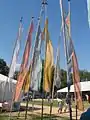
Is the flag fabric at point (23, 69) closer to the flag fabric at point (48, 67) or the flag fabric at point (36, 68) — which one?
the flag fabric at point (36, 68)

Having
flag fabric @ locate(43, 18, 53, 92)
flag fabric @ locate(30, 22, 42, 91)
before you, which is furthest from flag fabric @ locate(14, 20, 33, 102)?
flag fabric @ locate(43, 18, 53, 92)

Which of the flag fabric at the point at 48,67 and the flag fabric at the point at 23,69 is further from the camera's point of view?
the flag fabric at the point at 23,69

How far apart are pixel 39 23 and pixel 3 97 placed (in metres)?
13.1

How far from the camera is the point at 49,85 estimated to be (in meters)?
14.6

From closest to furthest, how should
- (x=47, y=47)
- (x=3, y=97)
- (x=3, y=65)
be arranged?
(x=47, y=47) < (x=3, y=97) < (x=3, y=65)

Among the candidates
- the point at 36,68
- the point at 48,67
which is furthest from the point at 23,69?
the point at 48,67

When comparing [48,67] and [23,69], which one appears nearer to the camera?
[48,67]

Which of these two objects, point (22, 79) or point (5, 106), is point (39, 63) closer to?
point (22, 79)

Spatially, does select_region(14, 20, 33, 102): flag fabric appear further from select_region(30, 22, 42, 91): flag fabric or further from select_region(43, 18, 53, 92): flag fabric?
select_region(43, 18, 53, 92): flag fabric

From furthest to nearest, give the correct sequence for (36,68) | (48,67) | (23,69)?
(23,69) < (36,68) < (48,67)

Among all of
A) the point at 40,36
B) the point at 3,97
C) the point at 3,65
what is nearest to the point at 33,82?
the point at 40,36

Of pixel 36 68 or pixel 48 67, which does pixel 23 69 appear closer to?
pixel 36 68

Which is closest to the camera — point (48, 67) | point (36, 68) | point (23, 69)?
point (48, 67)

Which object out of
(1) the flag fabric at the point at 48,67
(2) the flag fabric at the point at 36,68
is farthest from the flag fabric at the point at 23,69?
(1) the flag fabric at the point at 48,67
